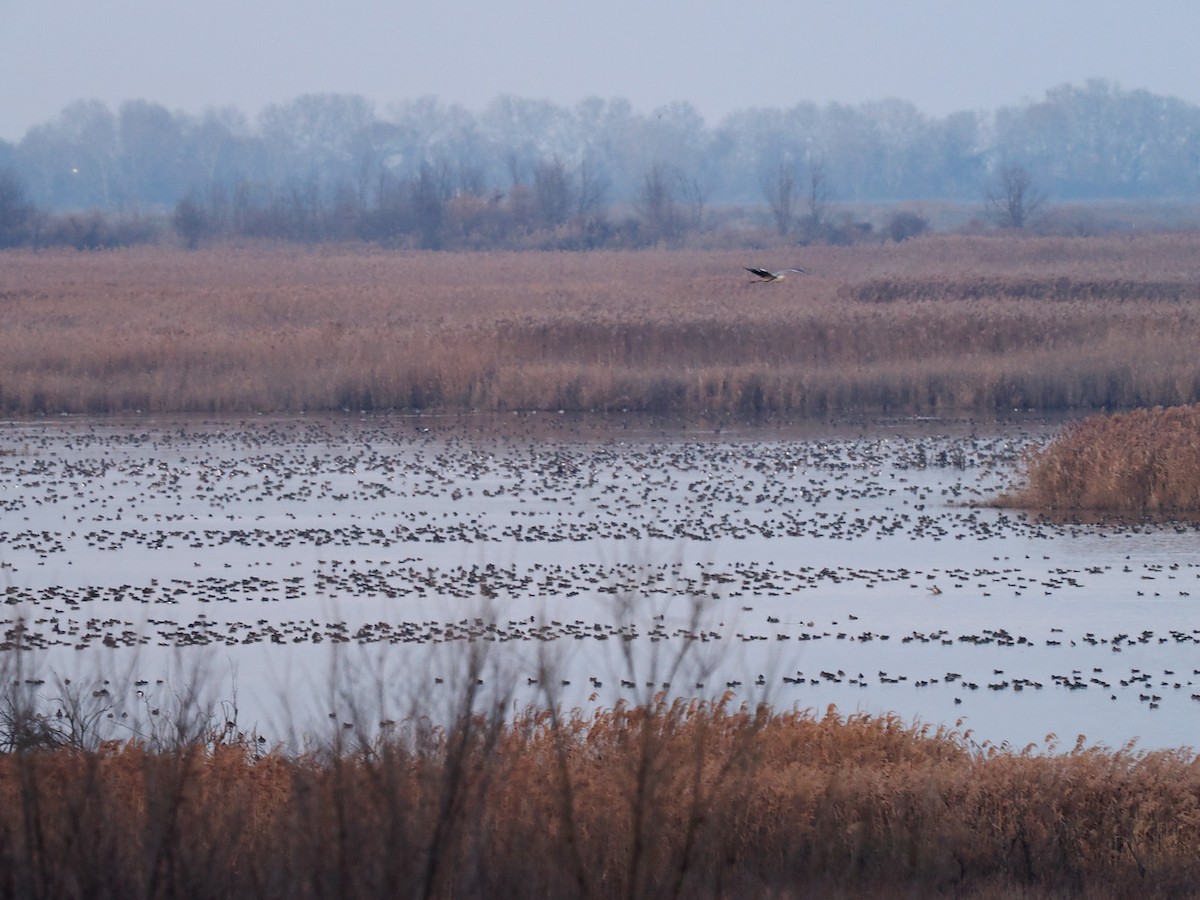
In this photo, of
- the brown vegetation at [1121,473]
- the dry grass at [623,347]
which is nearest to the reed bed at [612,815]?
the brown vegetation at [1121,473]

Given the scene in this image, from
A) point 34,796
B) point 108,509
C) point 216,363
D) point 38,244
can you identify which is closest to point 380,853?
point 34,796

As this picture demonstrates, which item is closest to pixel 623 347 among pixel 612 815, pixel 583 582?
pixel 583 582

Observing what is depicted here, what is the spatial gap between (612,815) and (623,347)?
3401cm

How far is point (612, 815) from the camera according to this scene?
30.0ft

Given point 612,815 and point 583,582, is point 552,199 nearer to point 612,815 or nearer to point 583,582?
point 583,582

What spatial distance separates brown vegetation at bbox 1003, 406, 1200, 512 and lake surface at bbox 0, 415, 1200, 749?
120 centimetres

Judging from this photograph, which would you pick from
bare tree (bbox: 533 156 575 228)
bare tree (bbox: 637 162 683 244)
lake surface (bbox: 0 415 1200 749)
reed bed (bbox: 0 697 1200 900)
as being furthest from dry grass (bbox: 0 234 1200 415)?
bare tree (bbox: 533 156 575 228)

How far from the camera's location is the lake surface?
13156 millimetres

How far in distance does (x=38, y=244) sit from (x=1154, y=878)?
92.9 m

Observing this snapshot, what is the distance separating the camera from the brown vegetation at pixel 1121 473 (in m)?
24.9

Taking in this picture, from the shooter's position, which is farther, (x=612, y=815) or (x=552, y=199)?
(x=552, y=199)

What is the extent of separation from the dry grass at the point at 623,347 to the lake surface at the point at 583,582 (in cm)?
526

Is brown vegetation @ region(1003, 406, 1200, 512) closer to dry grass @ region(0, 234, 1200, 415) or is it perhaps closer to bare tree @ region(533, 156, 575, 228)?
dry grass @ region(0, 234, 1200, 415)

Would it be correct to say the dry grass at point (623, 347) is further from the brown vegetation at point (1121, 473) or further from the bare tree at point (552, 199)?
the bare tree at point (552, 199)
